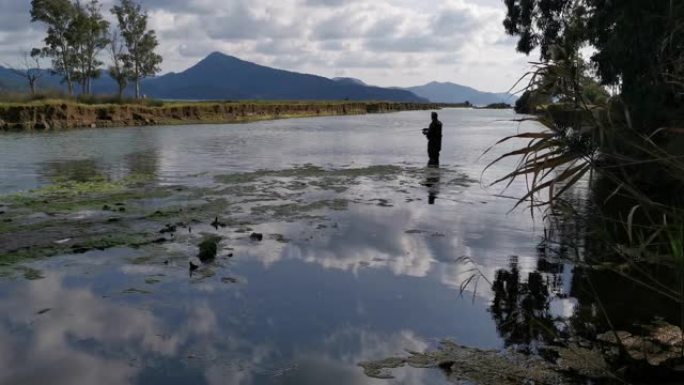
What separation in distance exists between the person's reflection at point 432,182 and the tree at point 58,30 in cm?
5813

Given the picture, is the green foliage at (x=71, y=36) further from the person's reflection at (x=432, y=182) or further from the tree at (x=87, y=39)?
the person's reflection at (x=432, y=182)

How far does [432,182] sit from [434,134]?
348cm

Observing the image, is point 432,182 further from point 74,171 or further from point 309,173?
point 74,171

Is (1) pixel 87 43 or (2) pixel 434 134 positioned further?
(1) pixel 87 43

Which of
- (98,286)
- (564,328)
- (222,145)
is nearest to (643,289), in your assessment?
(564,328)

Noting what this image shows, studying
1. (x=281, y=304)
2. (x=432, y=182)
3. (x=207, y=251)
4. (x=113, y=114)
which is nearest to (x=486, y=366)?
(x=281, y=304)

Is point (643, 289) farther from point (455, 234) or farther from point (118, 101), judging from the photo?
point (118, 101)

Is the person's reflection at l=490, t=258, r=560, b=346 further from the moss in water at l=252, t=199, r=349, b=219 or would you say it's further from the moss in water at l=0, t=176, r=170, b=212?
the moss in water at l=0, t=176, r=170, b=212

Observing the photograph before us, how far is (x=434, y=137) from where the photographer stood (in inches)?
894

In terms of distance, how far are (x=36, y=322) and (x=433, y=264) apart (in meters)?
5.73

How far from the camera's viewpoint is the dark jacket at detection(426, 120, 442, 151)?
22.1 metres

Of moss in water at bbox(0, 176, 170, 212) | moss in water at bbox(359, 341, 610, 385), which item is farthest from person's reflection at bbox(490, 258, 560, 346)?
moss in water at bbox(0, 176, 170, 212)

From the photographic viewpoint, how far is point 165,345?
6277 mm

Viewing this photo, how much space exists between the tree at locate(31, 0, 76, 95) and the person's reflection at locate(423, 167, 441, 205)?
2289 inches
